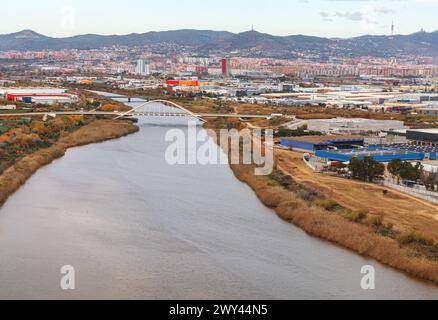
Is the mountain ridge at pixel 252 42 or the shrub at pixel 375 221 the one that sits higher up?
the mountain ridge at pixel 252 42

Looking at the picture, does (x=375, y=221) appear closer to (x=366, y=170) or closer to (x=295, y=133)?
(x=366, y=170)

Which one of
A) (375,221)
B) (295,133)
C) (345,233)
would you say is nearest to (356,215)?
(375,221)

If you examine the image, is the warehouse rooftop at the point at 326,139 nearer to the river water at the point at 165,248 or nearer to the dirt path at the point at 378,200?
the dirt path at the point at 378,200

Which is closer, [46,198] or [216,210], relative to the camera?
[216,210]

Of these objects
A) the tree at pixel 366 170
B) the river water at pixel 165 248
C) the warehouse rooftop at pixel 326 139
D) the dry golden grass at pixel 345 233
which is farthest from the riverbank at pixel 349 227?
the warehouse rooftop at pixel 326 139
